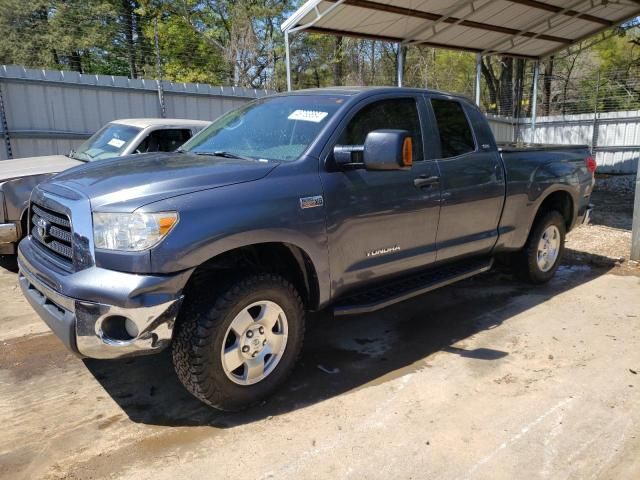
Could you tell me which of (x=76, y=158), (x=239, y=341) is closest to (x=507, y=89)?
(x=76, y=158)

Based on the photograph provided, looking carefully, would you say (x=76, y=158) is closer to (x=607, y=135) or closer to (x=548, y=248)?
(x=548, y=248)

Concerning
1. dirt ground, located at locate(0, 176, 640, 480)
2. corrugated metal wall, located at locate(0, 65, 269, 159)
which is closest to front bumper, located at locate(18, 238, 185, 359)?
dirt ground, located at locate(0, 176, 640, 480)

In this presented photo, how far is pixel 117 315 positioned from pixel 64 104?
29.5 ft

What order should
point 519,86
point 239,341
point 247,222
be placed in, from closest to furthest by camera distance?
point 247,222 < point 239,341 < point 519,86

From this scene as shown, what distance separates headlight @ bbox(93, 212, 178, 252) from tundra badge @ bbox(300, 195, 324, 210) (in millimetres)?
816

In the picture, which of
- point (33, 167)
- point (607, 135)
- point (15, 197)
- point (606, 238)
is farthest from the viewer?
point (607, 135)

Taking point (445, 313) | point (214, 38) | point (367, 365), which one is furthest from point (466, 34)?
point (214, 38)

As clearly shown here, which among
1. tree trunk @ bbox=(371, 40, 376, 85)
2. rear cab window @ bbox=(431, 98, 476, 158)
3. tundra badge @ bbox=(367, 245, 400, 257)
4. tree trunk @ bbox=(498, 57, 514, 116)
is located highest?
tree trunk @ bbox=(371, 40, 376, 85)

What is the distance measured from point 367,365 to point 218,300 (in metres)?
1.43

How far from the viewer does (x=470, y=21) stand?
36.4 ft

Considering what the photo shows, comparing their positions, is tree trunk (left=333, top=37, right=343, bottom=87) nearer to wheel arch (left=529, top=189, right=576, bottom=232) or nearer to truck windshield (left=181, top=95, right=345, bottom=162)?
wheel arch (left=529, top=189, right=576, bottom=232)

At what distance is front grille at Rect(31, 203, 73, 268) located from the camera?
9.88ft

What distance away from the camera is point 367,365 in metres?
3.88

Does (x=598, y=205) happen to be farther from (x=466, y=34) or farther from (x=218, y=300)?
(x=218, y=300)
